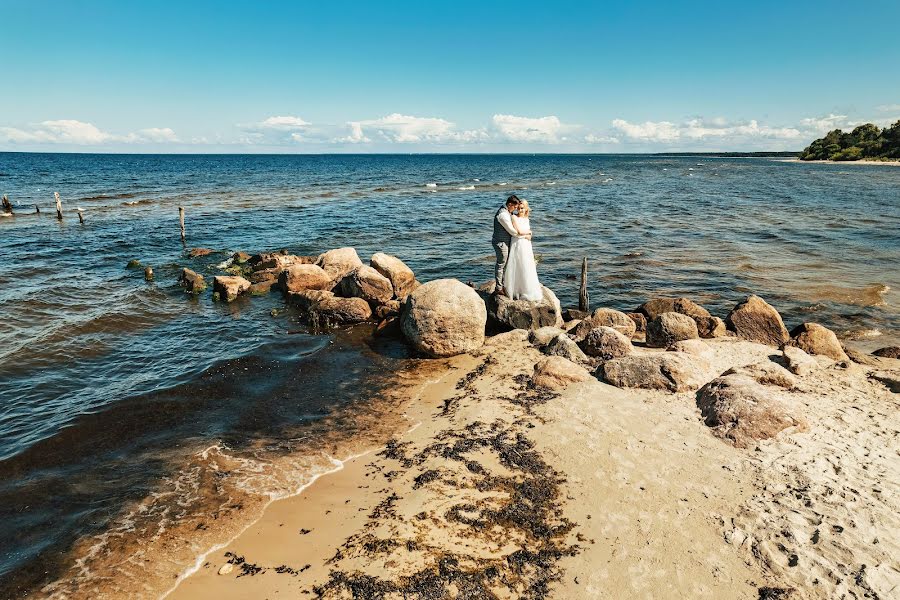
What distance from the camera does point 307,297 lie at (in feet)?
50.7

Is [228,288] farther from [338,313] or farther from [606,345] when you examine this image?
[606,345]

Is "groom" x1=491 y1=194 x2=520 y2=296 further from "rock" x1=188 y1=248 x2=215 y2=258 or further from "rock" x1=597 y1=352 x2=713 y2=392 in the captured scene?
"rock" x1=188 y1=248 x2=215 y2=258

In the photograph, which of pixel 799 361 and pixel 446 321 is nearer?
pixel 799 361

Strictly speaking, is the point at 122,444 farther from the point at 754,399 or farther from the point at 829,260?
the point at 829,260

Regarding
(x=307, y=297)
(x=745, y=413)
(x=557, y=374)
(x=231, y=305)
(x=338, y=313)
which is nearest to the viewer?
(x=745, y=413)

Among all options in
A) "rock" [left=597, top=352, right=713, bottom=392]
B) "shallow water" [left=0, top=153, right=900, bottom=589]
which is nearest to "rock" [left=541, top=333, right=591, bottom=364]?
"rock" [left=597, top=352, right=713, bottom=392]

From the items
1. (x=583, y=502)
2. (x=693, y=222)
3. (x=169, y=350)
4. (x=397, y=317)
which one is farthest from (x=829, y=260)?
(x=169, y=350)

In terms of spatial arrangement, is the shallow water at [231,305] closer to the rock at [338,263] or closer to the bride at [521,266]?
the rock at [338,263]

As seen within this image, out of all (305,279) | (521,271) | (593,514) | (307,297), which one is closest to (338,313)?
(307,297)

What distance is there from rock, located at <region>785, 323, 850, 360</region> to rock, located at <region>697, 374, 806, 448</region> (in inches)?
139

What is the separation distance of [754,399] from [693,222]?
93.2 ft

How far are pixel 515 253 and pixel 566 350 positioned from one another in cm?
305

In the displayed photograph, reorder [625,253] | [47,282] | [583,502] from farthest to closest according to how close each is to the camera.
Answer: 1. [625,253]
2. [47,282]
3. [583,502]

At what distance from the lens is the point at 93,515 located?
663 centimetres
